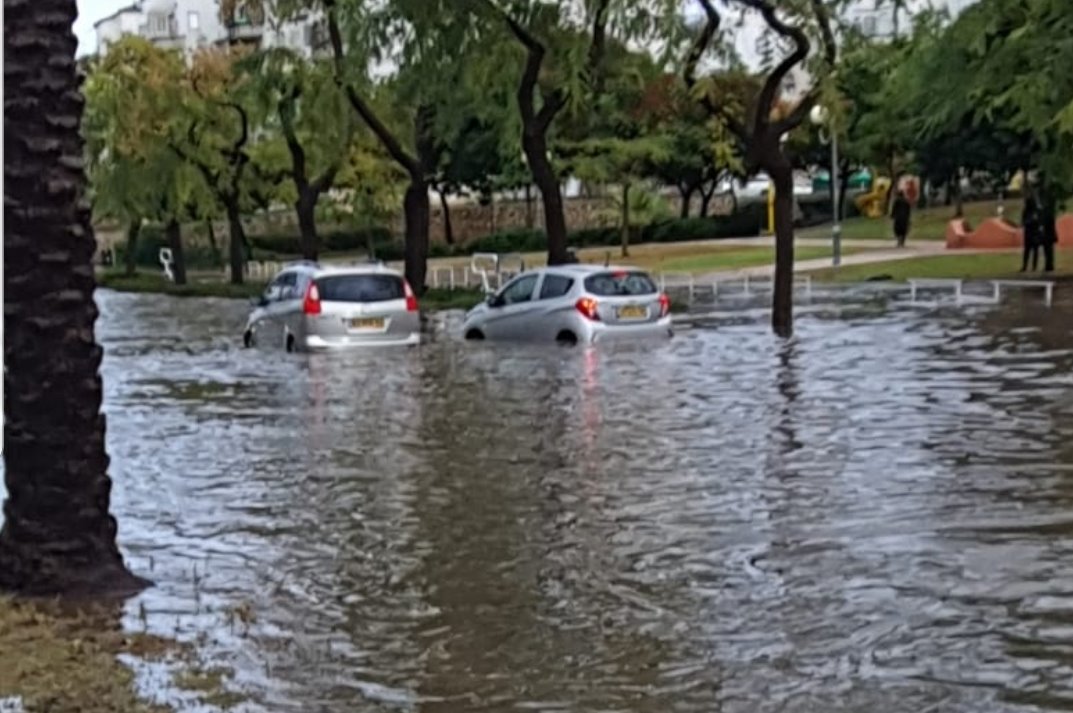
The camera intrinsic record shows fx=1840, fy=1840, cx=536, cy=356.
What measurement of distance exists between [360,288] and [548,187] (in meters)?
8.58

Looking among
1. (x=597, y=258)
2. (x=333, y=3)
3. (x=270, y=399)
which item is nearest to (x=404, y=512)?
(x=270, y=399)

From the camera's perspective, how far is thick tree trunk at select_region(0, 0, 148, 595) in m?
9.45

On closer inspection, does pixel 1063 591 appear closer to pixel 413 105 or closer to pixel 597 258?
pixel 413 105

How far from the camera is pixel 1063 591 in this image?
9.74 metres

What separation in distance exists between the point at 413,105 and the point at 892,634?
1293 inches

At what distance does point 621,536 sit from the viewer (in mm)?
11922

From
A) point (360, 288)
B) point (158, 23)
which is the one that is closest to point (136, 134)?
point (360, 288)

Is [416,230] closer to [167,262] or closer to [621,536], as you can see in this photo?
[621,536]

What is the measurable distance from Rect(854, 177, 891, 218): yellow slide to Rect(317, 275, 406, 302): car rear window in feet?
172

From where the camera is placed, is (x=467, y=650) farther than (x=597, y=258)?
No

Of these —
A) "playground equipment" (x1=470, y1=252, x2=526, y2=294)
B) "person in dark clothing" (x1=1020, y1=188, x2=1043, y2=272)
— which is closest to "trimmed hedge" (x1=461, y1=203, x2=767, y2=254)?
"playground equipment" (x1=470, y1=252, x2=526, y2=294)

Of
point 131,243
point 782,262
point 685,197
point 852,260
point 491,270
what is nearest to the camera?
point 782,262

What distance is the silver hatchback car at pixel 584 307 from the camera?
90.1 ft

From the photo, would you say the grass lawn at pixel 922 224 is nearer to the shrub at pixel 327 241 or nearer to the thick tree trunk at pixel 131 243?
the shrub at pixel 327 241
